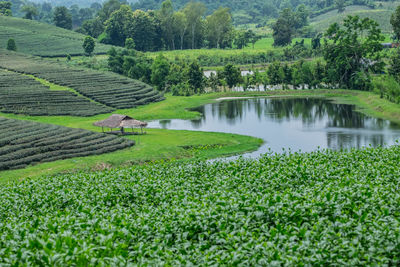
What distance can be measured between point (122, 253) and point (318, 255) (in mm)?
5729

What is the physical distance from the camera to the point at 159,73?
328ft

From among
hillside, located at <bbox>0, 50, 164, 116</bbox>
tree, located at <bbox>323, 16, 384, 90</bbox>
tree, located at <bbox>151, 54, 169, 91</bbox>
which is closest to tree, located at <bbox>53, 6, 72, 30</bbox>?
hillside, located at <bbox>0, 50, 164, 116</bbox>

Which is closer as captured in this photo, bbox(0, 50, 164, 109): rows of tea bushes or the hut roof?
the hut roof

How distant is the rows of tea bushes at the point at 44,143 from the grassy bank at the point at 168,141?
1449 mm

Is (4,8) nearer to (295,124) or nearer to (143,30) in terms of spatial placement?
(143,30)

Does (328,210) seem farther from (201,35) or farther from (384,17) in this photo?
(384,17)

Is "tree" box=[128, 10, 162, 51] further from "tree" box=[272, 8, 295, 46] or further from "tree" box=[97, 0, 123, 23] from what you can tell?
"tree" box=[272, 8, 295, 46]

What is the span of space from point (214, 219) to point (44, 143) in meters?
29.4

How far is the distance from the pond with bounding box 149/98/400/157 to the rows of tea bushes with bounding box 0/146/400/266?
50.0 feet

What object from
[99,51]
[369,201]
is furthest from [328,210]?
[99,51]

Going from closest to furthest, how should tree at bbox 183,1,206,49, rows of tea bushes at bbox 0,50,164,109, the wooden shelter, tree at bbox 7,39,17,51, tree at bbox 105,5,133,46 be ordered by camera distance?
1. the wooden shelter
2. rows of tea bushes at bbox 0,50,164,109
3. tree at bbox 7,39,17,51
4. tree at bbox 183,1,206,49
5. tree at bbox 105,5,133,46

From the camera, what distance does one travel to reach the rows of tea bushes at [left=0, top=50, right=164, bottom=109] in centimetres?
7750

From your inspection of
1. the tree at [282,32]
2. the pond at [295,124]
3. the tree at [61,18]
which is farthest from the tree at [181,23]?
the pond at [295,124]

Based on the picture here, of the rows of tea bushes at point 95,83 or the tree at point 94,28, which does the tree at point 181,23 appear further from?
the rows of tea bushes at point 95,83
